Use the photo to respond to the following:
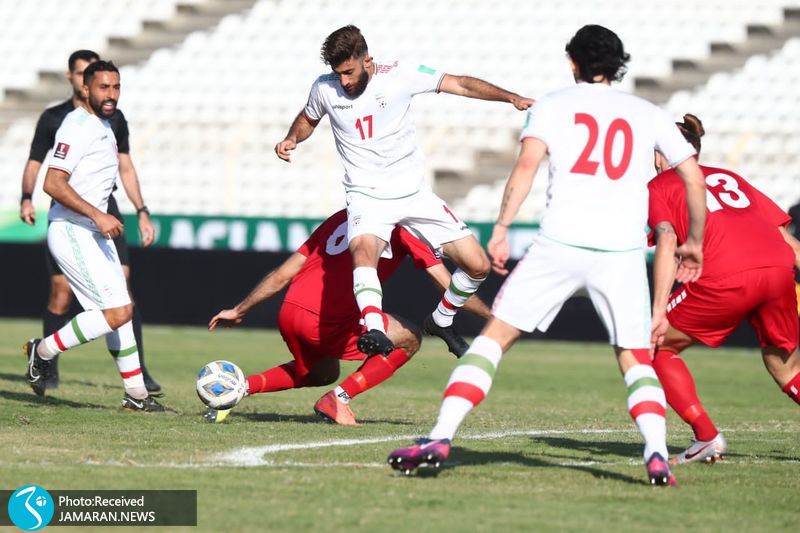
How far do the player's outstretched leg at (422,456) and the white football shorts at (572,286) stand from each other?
25.3 inches

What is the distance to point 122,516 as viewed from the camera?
4.95m

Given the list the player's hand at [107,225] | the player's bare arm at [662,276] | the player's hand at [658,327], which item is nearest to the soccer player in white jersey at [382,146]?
the player's hand at [107,225]

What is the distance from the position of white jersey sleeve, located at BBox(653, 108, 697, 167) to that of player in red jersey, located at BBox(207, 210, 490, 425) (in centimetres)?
288

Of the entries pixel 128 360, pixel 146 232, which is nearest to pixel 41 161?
pixel 146 232

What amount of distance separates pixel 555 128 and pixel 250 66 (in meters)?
19.1

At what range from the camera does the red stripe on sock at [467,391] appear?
5.89 metres

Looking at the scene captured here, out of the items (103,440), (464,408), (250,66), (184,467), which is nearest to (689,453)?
(464,408)

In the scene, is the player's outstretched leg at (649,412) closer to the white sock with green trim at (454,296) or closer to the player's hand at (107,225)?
the white sock with green trim at (454,296)

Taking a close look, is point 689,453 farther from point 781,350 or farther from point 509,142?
point 509,142

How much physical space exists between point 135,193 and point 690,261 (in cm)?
504

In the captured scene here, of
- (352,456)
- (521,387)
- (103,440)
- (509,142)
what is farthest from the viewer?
(509,142)

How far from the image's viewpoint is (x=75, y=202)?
8.46 metres

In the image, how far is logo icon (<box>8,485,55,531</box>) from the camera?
4820 mm

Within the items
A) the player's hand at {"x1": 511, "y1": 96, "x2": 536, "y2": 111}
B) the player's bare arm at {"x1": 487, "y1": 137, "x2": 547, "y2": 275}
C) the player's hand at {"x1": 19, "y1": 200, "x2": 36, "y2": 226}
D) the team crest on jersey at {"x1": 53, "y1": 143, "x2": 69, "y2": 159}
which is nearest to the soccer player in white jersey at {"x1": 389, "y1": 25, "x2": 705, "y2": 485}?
the player's bare arm at {"x1": 487, "y1": 137, "x2": 547, "y2": 275}
